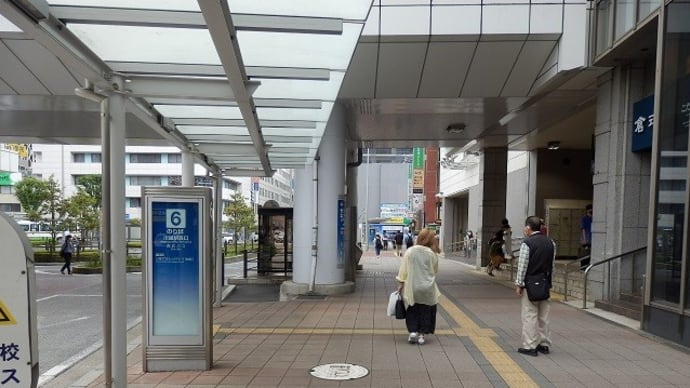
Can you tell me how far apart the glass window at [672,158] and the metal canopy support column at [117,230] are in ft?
21.8

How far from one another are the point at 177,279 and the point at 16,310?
122 inches

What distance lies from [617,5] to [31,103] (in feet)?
43.0

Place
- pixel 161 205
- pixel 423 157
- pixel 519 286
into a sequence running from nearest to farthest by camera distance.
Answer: pixel 161 205 → pixel 519 286 → pixel 423 157

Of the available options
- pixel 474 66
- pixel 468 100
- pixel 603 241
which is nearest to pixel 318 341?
pixel 603 241

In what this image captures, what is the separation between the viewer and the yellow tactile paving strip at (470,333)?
5273mm

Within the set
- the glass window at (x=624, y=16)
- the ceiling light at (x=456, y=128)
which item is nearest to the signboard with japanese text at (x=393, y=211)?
the ceiling light at (x=456, y=128)

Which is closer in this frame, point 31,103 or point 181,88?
point 181,88

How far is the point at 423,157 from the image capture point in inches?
1991

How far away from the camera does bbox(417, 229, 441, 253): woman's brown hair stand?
6.47 m

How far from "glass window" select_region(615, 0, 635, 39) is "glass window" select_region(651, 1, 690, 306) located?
148 cm

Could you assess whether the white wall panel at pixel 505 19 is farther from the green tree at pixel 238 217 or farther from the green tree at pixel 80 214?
the green tree at pixel 238 217

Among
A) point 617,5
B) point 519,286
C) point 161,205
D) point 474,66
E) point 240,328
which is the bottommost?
point 240,328

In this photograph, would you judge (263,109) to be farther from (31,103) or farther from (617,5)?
(31,103)

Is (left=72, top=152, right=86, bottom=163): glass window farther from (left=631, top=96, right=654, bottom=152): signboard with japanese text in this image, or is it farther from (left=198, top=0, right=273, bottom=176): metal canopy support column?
(left=198, top=0, right=273, bottom=176): metal canopy support column
